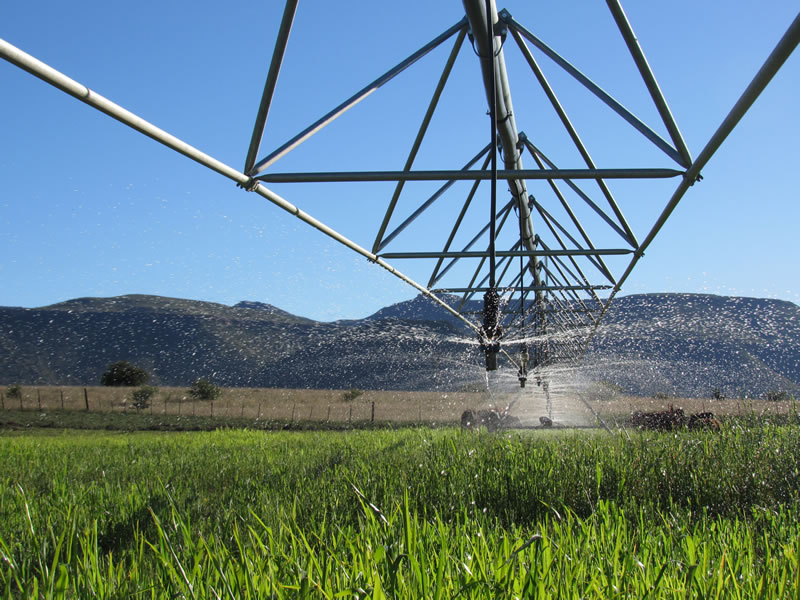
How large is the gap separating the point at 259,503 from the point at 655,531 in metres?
2.62

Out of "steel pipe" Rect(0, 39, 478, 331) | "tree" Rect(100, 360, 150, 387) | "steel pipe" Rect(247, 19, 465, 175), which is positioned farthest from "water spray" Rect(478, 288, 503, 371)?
"tree" Rect(100, 360, 150, 387)

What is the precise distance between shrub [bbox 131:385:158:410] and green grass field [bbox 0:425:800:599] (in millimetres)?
44183

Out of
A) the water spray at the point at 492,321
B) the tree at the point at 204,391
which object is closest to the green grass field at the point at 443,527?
the water spray at the point at 492,321

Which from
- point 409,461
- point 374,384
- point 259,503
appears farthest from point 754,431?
point 374,384

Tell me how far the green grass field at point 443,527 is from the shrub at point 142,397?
1739 inches

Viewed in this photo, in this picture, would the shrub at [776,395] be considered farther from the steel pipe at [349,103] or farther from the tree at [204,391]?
the tree at [204,391]

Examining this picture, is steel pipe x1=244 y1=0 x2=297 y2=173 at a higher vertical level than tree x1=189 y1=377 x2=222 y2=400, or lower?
higher

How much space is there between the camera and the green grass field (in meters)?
1.71

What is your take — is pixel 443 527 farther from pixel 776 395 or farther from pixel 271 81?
pixel 776 395

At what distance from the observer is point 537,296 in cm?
1361

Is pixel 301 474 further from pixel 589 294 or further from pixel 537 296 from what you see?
pixel 537 296

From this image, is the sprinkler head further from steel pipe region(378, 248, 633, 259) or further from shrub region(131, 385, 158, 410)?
shrub region(131, 385, 158, 410)

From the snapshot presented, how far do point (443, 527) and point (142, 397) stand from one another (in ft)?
173

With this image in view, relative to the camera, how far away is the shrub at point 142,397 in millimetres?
48372
